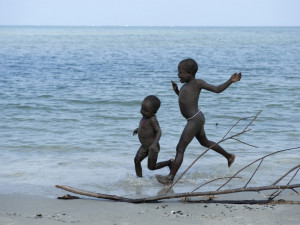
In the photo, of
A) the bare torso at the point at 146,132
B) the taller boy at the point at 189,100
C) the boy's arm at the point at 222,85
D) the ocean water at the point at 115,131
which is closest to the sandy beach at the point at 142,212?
the ocean water at the point at 115,131

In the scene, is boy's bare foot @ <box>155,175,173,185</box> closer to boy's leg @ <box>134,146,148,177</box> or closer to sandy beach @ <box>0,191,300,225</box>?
boy's leg @ <box>134,146,148,177</box>

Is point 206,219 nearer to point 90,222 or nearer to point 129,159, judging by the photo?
point 90,222

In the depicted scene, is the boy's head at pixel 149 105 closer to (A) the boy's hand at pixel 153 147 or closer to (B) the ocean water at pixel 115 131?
(A) the boy's hand at pixel 153 147

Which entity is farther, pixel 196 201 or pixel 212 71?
pixel 212 71

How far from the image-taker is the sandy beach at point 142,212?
4410 millimetres

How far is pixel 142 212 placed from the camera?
4680mm

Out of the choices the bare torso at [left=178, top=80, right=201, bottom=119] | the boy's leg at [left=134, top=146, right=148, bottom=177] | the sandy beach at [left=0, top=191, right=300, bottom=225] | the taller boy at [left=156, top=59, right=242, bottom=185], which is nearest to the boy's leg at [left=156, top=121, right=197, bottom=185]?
the taller boy at [left=156, top=59, right=242, bottom=185]

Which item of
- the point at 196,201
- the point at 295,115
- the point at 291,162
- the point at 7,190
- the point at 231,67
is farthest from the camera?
the point at 231,67

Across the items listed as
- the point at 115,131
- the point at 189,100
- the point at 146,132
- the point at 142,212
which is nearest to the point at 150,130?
the point at 146,132

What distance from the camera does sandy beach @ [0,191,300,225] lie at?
4.41 m

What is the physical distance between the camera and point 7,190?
579 cm

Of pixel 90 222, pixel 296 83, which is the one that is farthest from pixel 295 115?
pixel 90 222

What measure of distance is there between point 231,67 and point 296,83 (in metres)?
7.89

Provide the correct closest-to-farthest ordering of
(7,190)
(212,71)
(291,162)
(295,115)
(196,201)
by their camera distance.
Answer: (196,201), (7,190), (291,162), (295,115), (212,71)
